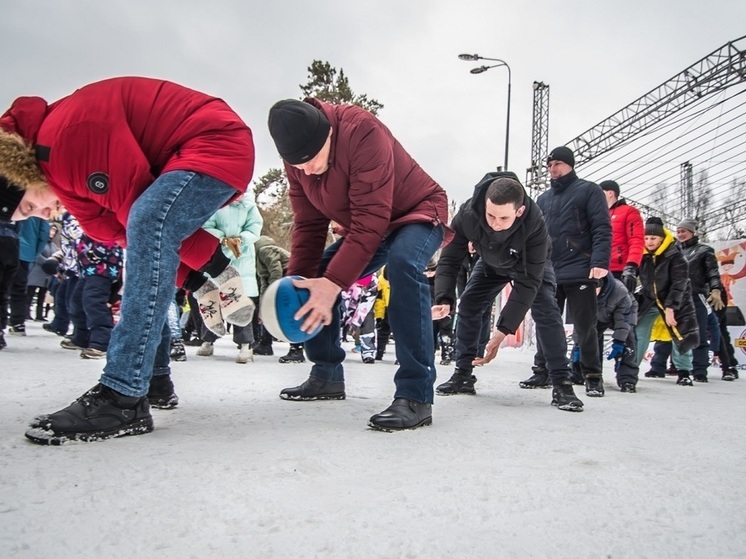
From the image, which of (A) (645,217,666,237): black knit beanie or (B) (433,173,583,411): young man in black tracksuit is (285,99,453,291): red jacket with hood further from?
(A) (645,217,666,237): black knit beanie

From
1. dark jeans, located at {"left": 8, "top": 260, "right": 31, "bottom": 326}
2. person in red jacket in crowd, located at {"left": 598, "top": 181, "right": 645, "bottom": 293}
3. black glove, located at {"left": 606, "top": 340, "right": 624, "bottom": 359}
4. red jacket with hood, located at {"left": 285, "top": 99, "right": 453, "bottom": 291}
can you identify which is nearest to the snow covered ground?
red jacket with hood, located at {"left": 285, "top": 99, "right": 453, "bottom": 291}

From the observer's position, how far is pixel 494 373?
5527 millimetres

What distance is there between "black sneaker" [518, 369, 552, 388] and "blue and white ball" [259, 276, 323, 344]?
288 centimetres

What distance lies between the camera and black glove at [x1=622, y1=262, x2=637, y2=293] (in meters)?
5.44

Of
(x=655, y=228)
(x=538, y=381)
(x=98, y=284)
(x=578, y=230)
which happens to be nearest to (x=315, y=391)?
(x=538, y=381)

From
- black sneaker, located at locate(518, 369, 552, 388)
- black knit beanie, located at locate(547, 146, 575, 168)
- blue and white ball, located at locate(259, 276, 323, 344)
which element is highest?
black knit beanie, located at locate(547, 146, 575, 168)

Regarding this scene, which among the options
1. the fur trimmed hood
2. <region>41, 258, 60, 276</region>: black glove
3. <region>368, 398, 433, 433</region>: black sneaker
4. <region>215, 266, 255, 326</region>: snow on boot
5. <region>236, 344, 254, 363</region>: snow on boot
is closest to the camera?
the fur trimmed hood

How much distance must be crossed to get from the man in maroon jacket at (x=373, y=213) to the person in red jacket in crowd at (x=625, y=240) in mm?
3629

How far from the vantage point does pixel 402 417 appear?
219 cm

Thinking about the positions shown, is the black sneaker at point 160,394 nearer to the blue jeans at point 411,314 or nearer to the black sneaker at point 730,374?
the blue jeans at point 411,314

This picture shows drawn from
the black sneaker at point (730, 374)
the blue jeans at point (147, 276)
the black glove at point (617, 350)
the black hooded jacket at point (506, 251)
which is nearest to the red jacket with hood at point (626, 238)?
the black glove at point (617, 350)

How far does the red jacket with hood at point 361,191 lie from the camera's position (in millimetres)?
2197

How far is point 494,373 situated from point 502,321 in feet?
8.70

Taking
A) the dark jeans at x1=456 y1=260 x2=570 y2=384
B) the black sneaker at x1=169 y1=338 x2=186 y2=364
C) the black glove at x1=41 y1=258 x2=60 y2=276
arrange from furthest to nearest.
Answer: the black glove at x1=41 y1=258 x2=60 y2=276, the black sneaker at x1=169 y1=338 x2=186 y2=364, the dark jeans at x1=456 y1=260 x2=570 y2=384
